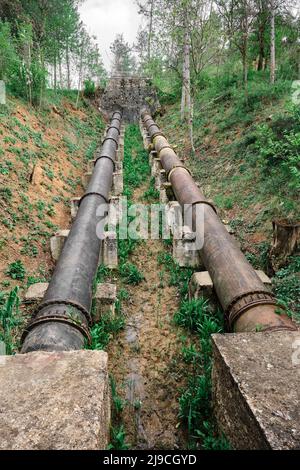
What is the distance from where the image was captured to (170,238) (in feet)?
24.5

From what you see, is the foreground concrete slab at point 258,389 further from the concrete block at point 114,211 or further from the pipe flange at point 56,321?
the concrete block at point 114,211

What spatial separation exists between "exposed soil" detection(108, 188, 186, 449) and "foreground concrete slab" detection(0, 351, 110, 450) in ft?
3.92

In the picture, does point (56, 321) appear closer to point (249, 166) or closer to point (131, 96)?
point (249, 166)

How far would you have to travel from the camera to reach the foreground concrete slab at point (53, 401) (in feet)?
6.68

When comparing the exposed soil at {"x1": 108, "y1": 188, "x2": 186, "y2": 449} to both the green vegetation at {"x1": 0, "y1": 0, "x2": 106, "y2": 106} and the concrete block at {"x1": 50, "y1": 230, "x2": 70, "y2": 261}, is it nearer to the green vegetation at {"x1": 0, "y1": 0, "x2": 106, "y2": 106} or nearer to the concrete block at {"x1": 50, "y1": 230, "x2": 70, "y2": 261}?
the concrete block at {"x1": 50, "y1": 230, "x2": 70, "y2": 261}

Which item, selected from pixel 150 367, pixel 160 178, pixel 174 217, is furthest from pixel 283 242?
pixel 160 178

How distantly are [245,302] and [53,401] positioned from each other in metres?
2.40

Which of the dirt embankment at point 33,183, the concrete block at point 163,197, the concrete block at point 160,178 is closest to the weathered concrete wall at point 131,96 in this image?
the dirt embankment at point 33,183

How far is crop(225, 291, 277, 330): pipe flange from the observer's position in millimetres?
3732

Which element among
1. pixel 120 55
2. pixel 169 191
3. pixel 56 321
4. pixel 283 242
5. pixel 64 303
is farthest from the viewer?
pixel 120 55

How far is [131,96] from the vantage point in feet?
72.8

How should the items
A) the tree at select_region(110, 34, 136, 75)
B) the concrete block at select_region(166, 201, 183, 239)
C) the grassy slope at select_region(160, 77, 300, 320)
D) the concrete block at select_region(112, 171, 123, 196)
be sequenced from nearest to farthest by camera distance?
the grassy slope at select_region(160, 77, 300, 320) → the concrete block at select_region(166, 201, 183, 239) → the concrete block at select_region(112, 171, 123, 196) → the tree at select_region(110, 34, 136, 75)

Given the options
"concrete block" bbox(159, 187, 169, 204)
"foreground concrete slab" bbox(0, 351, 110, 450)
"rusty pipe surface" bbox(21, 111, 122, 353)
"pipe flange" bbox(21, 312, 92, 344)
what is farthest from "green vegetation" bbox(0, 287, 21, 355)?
"concrete block" bbox(159, 187, 169, 204)

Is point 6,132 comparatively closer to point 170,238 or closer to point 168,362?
point 170,238
